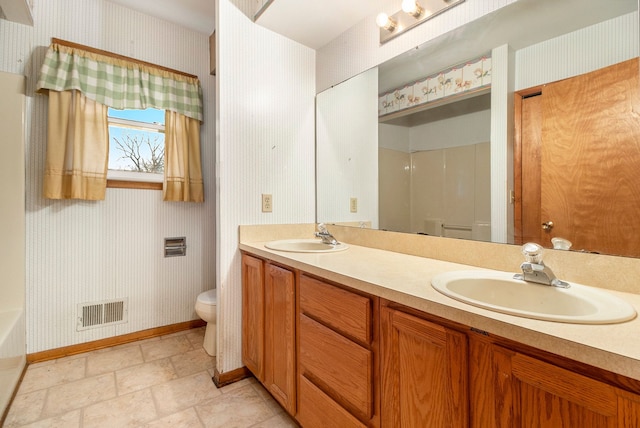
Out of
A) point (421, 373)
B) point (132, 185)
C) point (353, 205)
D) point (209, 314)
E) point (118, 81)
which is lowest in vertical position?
→ point (209, 314)

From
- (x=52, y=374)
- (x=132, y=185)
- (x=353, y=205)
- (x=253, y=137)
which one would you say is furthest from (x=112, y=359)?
(x=353, y=205)

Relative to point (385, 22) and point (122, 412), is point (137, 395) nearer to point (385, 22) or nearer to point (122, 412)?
point (122, 412)

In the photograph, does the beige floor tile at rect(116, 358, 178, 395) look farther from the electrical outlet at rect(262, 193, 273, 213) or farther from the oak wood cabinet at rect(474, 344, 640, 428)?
the oak wood cabinet at rect(474, 344, 640, 428)

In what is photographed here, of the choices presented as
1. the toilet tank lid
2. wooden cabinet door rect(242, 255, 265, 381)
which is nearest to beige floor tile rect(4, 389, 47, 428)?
the toilet tank lid

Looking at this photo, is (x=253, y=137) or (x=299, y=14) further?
(x=253, y=137)

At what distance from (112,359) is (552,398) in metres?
2.44

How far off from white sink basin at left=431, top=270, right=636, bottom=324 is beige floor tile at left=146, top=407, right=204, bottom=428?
136 centimetres

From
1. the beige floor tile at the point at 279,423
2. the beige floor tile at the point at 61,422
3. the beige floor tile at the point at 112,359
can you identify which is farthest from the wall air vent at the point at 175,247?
the beige floor tile at the point at 279,423

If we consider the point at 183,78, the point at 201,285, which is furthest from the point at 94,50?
the point at 201,285

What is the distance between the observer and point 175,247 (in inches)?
96.5

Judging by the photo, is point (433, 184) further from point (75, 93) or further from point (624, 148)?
point (75, 93)

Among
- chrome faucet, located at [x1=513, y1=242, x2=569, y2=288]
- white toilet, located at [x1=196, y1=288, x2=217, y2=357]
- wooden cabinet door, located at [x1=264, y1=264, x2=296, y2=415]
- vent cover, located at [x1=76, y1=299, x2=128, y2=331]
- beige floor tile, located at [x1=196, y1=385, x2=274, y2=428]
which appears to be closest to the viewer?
chrome faucet, located at [x1=513, y1=242, x2=569, y2=288]

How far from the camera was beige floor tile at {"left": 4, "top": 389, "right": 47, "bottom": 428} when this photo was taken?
1419 millimetres

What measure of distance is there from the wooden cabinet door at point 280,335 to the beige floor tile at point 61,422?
0.92m
